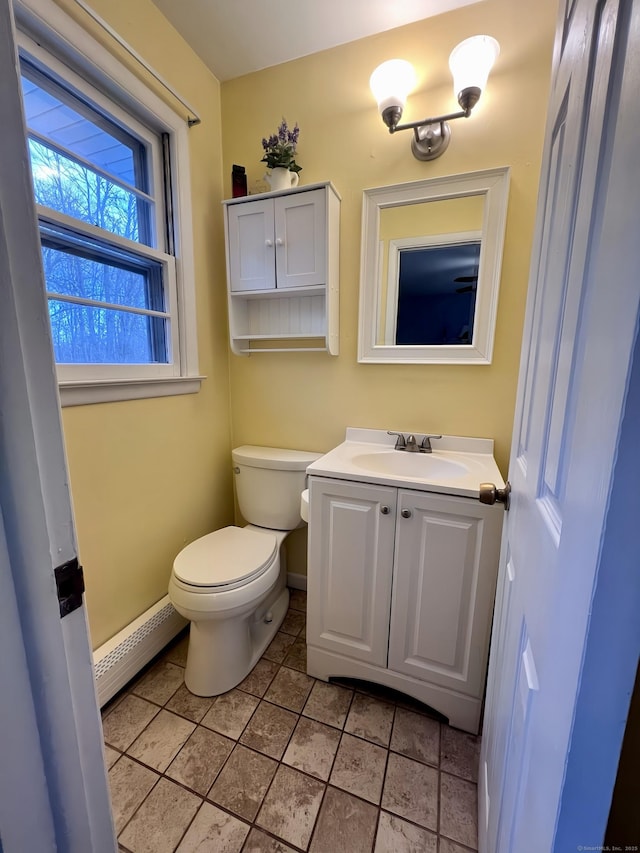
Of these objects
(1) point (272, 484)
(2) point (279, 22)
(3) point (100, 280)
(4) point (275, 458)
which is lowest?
(1) point (272, 484)

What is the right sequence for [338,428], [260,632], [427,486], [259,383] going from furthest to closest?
1. [259,383]
2. [338,428]
3. [260,632]
4. [427,486]

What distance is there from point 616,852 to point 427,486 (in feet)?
2.66

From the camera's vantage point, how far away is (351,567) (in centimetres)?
129

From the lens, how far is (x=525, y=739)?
51cm

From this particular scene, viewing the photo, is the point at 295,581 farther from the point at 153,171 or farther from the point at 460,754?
the point at 153,171

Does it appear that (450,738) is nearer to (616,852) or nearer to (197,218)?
(616,852)

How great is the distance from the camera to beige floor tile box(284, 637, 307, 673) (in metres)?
1.47

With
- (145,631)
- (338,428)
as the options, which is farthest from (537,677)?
(145,631)

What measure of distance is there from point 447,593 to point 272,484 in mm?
882

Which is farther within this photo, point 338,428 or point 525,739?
point 338,428

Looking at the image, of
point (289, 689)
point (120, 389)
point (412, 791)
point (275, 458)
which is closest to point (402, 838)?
point (412, 791)

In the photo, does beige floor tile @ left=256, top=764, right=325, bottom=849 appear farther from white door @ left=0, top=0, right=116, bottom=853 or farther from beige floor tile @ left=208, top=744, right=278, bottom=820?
white door @ left=0, top=0, right=116, bottom=853

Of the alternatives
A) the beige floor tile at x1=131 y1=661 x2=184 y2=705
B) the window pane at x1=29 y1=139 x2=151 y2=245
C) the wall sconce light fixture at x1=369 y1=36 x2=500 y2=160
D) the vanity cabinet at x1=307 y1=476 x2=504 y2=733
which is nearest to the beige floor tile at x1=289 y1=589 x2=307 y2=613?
the vanity cabinet at x1=307 y1=476 x2=504 y2=733

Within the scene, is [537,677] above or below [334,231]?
below
